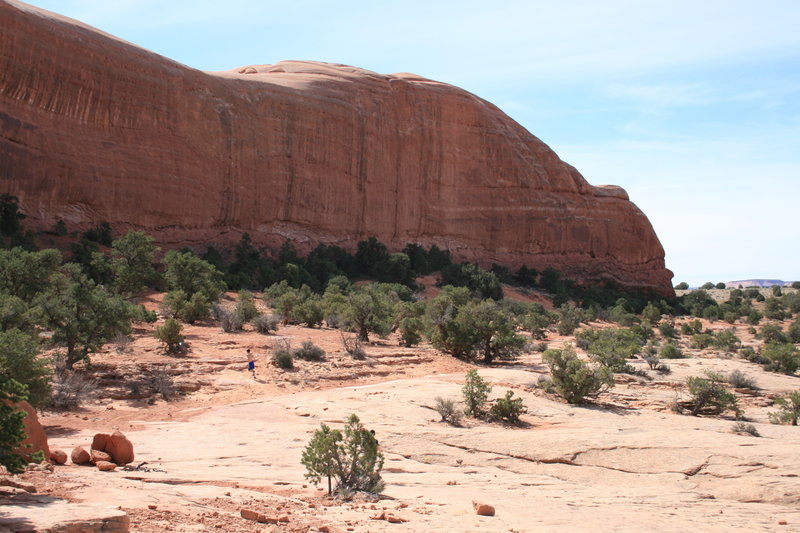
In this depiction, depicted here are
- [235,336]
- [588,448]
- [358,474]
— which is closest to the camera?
[358,474]

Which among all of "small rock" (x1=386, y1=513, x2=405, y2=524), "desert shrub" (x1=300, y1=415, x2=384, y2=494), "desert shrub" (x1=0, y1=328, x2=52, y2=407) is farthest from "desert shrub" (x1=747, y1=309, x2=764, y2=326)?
"small rock" (x1=386, y1=513, x2=405, y2=524)

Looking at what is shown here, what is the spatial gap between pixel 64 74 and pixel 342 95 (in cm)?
1963

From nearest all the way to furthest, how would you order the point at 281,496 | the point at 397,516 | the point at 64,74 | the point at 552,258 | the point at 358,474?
1. the point at 397,516
2. the point at 281,496
3. the point at 358,474
4. the point at 64,74
5. the point at 552,258

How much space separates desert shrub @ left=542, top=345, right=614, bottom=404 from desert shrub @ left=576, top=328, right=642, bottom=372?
1768 mm

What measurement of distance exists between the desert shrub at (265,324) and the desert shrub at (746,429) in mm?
14380

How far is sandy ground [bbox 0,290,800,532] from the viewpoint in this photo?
286 inches

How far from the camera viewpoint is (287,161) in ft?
151

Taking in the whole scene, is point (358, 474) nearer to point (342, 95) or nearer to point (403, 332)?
point (403, 332)

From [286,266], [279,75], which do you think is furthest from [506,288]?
[279,75]

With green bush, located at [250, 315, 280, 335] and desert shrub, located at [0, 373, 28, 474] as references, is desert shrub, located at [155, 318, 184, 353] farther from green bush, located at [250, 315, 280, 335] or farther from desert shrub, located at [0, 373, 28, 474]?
desert shrub, located at [0, 373, 28, 474]

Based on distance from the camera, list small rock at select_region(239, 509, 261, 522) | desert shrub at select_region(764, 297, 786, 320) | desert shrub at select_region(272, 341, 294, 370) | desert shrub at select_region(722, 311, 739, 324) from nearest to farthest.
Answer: small rock at select_region(239, 509, 261, 522) < desert shrub at select_region(272, 341, 294, 370) < desert shrub at select_region(722, 311, 739, 324) < desert shrub at select_region(764, 297, 786, 320)

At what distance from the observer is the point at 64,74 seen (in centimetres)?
3581

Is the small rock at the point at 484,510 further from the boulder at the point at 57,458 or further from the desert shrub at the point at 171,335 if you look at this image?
the desert shrub at the point at 171,335

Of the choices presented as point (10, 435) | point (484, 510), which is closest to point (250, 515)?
point (10, 435)
